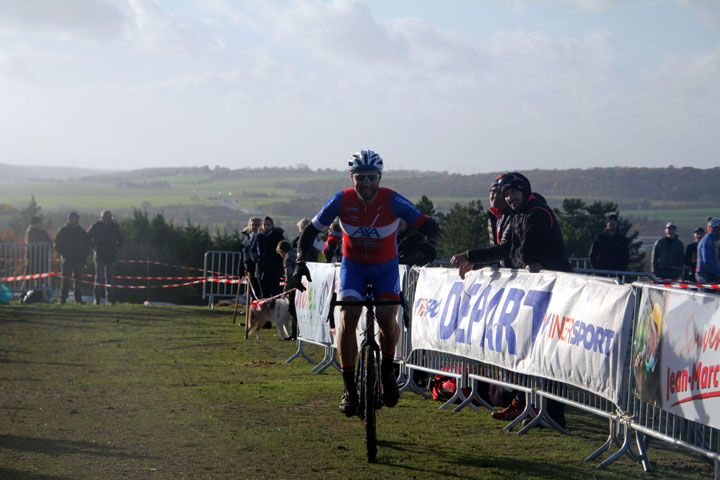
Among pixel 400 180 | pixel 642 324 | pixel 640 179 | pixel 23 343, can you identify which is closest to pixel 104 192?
pixel 400 180

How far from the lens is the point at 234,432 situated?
25.7 ft

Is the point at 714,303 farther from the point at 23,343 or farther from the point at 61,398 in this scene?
the point at 23,343

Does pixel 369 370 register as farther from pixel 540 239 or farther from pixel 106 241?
pixel 106 241

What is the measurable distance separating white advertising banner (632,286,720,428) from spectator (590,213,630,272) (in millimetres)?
12769

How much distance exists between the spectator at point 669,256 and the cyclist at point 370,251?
1385 cm

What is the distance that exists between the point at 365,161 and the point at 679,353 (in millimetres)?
2827

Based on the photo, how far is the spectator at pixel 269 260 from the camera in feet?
59.7

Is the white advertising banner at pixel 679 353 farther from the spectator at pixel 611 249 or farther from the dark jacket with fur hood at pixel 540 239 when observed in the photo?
the spectator at pixel 611 249

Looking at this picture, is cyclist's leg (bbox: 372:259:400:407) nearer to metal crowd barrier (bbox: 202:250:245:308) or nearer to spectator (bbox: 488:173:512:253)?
spectator (bbox: 488:173:512:253)

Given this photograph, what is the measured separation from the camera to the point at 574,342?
719 cm

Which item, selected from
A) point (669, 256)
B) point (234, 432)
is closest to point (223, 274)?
point (669, 256)

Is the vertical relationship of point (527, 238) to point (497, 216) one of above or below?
below

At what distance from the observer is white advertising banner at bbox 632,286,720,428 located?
5.65 m

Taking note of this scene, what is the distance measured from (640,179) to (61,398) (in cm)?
8421
